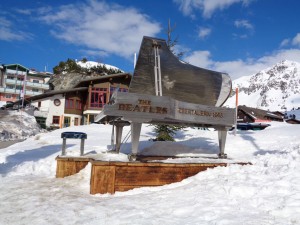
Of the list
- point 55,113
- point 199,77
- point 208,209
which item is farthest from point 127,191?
point 55,113

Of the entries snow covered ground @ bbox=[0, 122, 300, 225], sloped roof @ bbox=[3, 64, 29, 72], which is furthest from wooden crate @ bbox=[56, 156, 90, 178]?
sloped roof @ bbox=[3, 64, 29, 72]

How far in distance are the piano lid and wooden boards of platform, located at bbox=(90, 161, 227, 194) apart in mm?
3149

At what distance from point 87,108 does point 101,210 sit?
3598 centimetres

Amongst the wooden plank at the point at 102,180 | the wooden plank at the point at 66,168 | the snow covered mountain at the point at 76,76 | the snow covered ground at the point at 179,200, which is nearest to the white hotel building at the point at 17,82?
the snow covered mountain at the point at 76,76

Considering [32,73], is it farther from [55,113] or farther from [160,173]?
[160,173]

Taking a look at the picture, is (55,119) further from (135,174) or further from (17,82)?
(135,174)

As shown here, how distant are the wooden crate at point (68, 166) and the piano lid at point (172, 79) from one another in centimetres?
299

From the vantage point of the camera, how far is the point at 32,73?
71000mm

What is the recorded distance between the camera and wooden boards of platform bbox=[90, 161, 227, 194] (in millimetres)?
7070

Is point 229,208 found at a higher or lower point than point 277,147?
lower

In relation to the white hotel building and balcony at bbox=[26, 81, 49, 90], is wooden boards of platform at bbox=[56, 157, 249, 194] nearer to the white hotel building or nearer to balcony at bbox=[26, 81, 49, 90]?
the white hotel building

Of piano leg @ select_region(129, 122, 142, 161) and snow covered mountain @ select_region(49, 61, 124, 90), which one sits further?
snow covered mountain @ select_region(49, 61, 124, 90)

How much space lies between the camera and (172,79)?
1009cm

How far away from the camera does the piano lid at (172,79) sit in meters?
10.0
